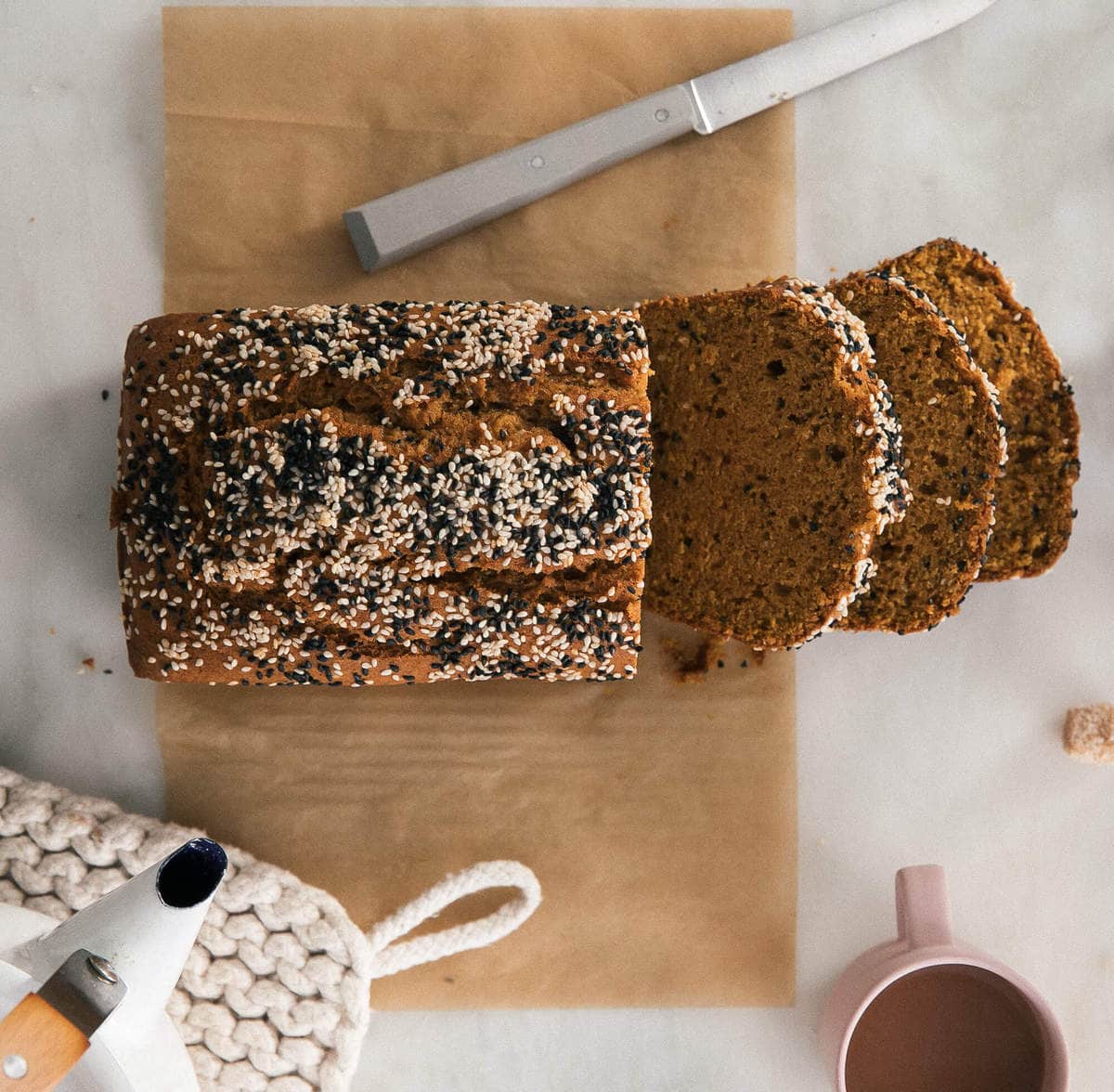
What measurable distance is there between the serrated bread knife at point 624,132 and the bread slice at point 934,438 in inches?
19.7

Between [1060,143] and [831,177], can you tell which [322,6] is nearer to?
[831,177]

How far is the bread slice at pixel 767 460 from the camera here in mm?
1906

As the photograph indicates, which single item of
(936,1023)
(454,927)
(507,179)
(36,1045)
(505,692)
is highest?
(507,179)

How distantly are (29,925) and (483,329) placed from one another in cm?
119

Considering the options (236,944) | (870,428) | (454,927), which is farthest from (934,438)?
(236,944)

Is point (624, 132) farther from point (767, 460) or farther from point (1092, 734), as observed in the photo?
point (1092, 734)

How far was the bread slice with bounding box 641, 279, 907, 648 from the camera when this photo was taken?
1.91 meters

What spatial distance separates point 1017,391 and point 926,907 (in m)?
0.97

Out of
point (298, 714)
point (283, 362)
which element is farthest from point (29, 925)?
point (283, 362)

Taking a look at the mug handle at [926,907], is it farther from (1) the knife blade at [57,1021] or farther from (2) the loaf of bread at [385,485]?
(1) the knife blade at [57,1021]

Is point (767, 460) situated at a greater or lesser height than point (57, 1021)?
greater

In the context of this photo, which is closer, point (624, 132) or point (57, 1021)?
point (57, 1021)

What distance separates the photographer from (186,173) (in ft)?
7.34

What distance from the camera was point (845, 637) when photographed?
230 centimetres
